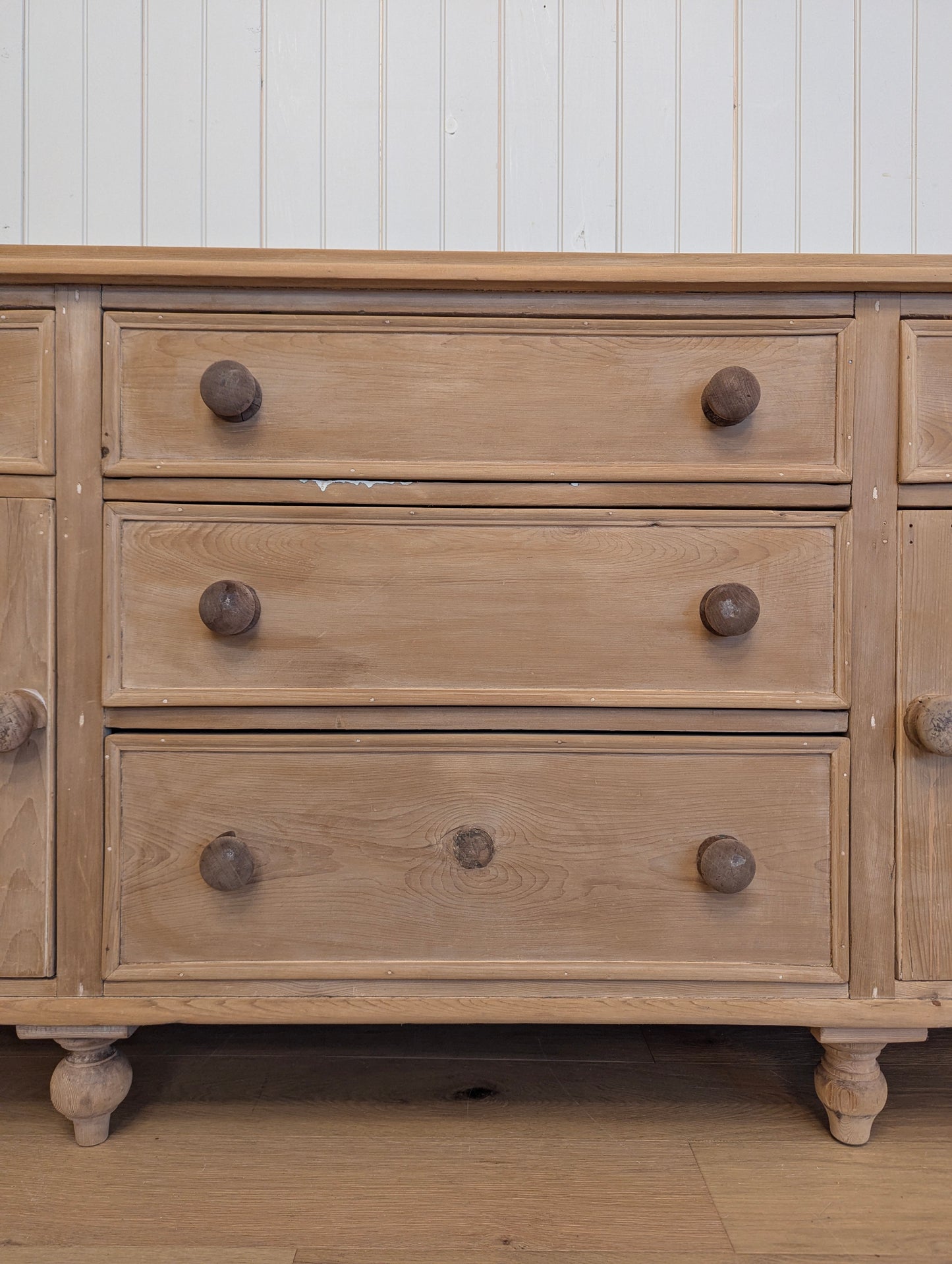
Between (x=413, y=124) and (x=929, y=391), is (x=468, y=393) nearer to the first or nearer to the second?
(x=929, y=391)

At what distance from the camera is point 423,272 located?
71 centimetres

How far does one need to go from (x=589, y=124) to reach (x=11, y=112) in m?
0.88

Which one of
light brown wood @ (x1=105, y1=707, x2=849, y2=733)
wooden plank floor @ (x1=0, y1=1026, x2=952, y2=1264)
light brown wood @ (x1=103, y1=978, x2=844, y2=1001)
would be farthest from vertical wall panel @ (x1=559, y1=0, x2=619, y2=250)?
wooden plank floor @ (x1=0, y1=1026, x2=952, y2=1264)

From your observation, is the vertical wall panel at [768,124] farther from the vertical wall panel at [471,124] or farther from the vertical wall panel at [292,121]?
the vertical wall panel at [292,121]

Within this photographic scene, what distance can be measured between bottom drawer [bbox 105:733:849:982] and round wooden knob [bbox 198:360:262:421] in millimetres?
306

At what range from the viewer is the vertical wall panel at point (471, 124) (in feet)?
3.79

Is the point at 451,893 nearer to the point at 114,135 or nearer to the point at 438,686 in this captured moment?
the point at 438,686

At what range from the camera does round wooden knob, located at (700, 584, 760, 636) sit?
2.31ft

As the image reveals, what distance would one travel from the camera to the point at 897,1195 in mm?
716

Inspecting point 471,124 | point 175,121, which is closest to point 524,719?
point 471,124

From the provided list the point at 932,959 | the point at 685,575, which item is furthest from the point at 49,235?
the point at 932,959

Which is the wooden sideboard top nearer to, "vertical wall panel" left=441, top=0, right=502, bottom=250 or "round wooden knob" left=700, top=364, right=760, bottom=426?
"round wooden knob" left=700, top=364, right=760, bottom=426

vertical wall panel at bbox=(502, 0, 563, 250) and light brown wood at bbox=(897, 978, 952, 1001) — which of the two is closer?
light brown wood at bbox=(897, 978, 952, 1001)

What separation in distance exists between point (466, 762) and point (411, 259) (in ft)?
1.60
